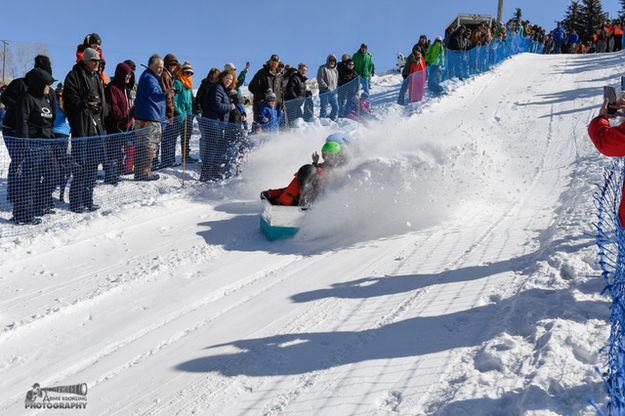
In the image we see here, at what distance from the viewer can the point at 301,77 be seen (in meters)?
12.3

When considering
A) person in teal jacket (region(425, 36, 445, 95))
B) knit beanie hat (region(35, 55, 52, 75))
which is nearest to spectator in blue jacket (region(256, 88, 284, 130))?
knit beanie hat (region(35, 55, 52, 75))

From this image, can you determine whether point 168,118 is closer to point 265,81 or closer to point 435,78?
point 265,81

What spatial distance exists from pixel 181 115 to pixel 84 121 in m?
2.64

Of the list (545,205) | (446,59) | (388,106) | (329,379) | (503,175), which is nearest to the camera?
(329,379)

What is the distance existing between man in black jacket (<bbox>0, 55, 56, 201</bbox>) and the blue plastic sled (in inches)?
135

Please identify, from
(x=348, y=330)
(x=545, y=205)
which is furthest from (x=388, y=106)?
(x=348, y=330)

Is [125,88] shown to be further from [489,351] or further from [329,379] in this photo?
[489,351]

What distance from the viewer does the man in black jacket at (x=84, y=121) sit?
6.82m

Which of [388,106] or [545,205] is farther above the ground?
[388,106]

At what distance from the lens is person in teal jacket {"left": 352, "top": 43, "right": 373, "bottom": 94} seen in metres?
14.5

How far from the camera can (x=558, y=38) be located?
26.9m

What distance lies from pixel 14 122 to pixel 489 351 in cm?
661

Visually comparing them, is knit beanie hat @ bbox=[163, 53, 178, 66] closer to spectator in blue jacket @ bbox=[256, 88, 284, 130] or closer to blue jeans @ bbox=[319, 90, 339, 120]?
spectator in blue jacket @ bbox=[256, 88, 284, 130]

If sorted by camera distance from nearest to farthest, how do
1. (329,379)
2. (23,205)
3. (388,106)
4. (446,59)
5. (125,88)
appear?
(329,379)
(23,205)
(125,88)
(388,106)
(446,59)
